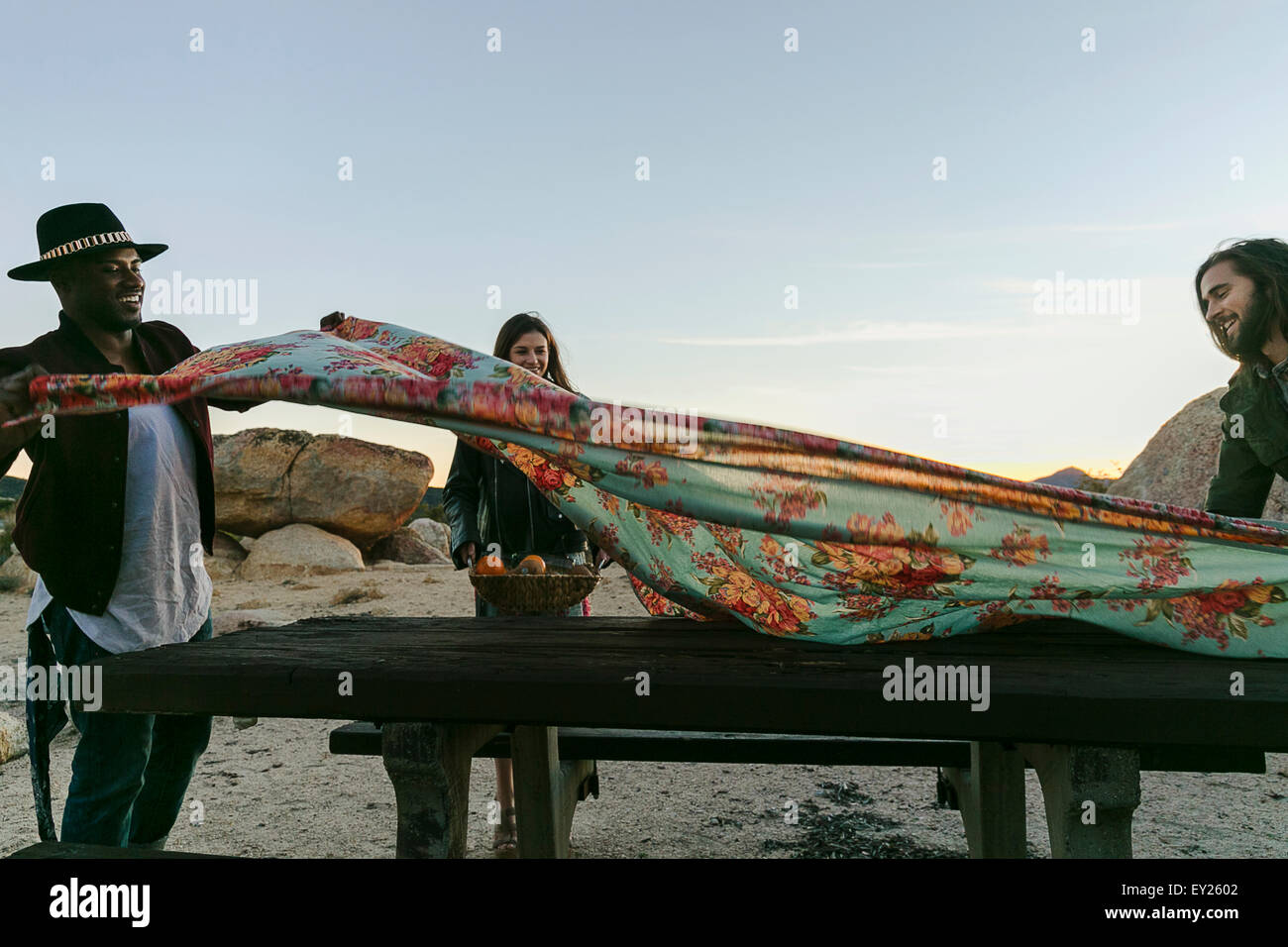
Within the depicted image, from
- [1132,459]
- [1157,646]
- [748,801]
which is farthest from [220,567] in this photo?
[1157,646]

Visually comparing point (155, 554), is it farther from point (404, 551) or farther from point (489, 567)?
point (404, 551)

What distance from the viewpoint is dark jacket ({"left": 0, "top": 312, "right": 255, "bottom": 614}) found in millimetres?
2631

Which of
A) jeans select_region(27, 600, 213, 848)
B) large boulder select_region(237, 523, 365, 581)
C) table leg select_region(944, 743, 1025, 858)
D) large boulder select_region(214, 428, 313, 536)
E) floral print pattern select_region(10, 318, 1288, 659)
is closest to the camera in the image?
floral print pattern select_region(10, 318, 1288, 659)

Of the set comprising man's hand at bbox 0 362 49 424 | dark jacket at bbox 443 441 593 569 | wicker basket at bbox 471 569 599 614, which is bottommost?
wicker basket at bbox 471 569 599 614

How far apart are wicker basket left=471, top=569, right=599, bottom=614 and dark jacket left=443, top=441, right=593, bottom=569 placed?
0.46 m

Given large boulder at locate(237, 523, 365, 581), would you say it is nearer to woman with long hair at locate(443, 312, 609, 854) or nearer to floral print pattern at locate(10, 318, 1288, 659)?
woman with long hair at locate(443, 312, 609, 854)

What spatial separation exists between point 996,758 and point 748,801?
1.69m

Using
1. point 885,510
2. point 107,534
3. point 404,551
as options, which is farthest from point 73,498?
point 404,551

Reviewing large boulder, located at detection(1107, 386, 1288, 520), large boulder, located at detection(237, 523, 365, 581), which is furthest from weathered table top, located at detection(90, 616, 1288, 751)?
large boulder, located at detection(237, 523, 365, 581)

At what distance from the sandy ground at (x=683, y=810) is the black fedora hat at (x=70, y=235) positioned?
94.3 inches

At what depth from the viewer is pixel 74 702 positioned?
2400 mm

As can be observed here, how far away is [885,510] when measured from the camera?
2.11m

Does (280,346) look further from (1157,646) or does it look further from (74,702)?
(1157,646)

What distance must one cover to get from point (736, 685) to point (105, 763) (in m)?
2.02
